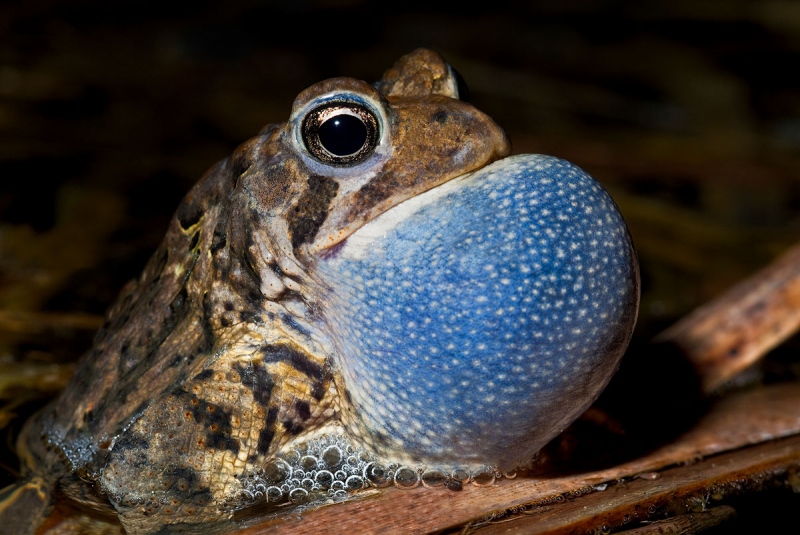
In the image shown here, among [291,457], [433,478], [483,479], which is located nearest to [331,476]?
[291,457]

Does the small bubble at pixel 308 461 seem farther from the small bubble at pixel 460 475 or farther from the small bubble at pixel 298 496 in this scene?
the small bubble at pixel 460 475

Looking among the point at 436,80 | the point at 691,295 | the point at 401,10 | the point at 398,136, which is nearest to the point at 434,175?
the point at 398,136

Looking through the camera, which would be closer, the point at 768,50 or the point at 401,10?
the point at 768,50

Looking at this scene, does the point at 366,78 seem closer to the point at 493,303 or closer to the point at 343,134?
the point at 343,134

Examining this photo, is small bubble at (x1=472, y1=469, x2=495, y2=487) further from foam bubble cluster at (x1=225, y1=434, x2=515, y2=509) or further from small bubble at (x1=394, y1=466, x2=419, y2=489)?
small bubble at (x1=394, y1=466, x2=419, y2=489)

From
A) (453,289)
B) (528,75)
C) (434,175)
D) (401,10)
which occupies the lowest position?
(453,289)

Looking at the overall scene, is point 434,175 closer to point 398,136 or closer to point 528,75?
point 398,136
